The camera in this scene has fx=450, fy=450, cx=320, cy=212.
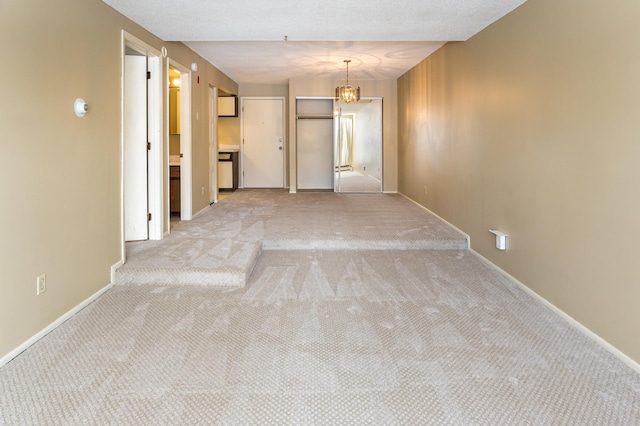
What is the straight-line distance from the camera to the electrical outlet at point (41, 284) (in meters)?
2.67

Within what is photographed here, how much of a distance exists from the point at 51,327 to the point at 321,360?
172 centimetres

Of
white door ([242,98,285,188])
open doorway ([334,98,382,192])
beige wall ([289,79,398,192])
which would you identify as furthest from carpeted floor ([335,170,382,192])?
white door ([242,98,285,188])

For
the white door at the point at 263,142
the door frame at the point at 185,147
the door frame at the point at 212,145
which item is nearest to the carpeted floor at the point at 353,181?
the white door at the point at 263,142

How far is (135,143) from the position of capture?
459 cm

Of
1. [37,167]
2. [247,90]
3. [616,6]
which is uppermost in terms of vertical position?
[247,90]

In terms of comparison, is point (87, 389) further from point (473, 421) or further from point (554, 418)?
point (554, 418)

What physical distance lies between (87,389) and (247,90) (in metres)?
8.30

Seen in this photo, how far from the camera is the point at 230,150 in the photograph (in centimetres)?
958

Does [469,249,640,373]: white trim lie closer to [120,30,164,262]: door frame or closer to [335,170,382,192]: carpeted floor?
[120,30,164,262]: door frame

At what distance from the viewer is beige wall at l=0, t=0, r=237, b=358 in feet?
7.93

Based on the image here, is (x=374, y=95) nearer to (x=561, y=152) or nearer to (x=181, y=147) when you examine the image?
(x=181, y=147)

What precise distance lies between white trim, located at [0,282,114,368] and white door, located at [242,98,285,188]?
6551 mm

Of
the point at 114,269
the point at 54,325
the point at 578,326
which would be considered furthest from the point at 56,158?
the point at 578,326

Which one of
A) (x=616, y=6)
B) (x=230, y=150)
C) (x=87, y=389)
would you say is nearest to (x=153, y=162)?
(x=87, y=389)
